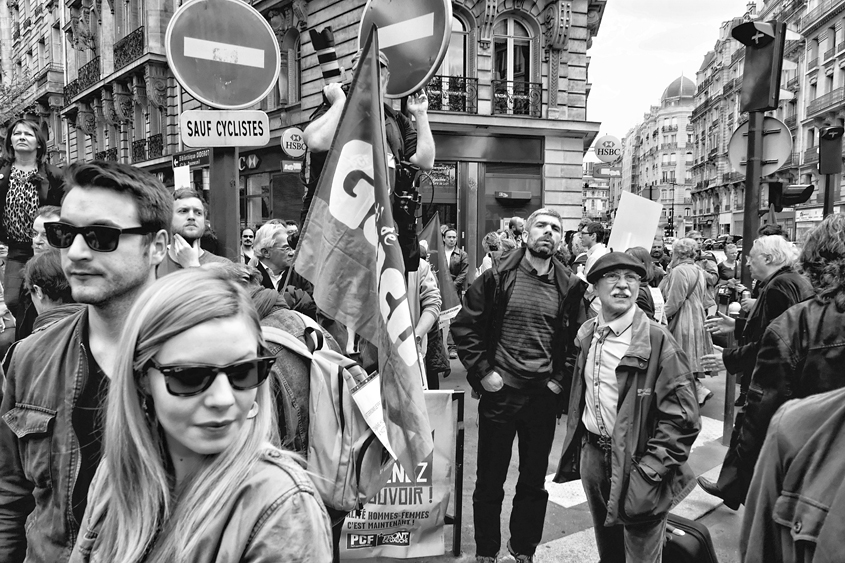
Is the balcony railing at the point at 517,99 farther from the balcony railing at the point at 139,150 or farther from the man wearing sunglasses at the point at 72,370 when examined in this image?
the balcony railing at the point at 139,150

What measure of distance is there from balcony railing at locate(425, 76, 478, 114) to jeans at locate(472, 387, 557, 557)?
1414 cm

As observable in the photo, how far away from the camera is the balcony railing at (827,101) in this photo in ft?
152

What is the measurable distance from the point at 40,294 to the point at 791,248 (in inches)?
205

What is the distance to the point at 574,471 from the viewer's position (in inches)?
136

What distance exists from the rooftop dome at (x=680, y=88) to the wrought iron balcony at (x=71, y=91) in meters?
110

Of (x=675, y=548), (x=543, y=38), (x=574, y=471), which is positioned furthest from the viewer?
(x=543, y=38)

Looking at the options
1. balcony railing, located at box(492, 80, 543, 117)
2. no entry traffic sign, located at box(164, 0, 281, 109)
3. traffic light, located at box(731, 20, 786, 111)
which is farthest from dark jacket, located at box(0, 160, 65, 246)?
balcony railing, located at box(492, 80, 543, 117)

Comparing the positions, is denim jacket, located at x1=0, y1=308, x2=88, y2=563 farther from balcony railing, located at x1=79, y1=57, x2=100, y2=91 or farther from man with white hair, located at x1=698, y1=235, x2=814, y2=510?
balcony railing, located at x1=79, y1=57, x2=100, y2=91

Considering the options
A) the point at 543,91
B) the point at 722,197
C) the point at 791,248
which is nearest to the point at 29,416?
the point at 791,248

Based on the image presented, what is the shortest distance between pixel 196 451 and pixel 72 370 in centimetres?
82

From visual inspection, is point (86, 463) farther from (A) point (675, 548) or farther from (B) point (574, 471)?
(A) point (675, 548)

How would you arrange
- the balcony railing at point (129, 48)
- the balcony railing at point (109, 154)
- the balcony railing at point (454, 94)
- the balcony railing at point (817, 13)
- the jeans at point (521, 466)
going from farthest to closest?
the balcony railing at point (817, 13) < the balcony railing at point (109, 154) < the balcony railing at point (129, 48) < the balcony railing at point (454, 94) < the jeans at point (521, 466)

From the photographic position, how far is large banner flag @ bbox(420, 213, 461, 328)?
6716 millimetres

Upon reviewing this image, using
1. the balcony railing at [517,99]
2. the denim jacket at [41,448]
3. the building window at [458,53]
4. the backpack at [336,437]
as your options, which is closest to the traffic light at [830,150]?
the backpack at [336,437]
